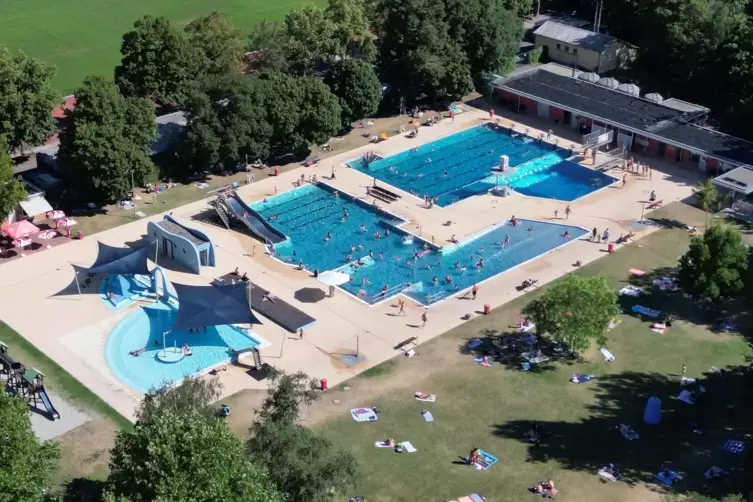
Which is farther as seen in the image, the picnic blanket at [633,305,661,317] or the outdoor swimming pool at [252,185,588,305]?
the outdoor swimming pool at [252,185,588,305]

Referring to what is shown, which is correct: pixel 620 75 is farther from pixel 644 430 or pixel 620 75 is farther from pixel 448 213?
pixel 644 430

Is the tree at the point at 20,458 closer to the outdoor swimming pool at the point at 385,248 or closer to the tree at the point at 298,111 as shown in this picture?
the outdoor swimming pool at the point at 385,248

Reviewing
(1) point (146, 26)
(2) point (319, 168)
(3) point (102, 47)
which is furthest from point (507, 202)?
(3) point (102, 47)

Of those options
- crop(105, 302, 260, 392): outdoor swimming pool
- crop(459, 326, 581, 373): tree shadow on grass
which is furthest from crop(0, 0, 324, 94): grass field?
crop(459, 326, 581, 373): tree shadow on grass

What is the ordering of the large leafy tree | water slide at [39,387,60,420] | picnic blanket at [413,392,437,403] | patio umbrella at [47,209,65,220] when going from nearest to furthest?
the large leafy tree → water slide at [39,387,60,420] → picnic blanket at [413,392,437,403] → patio umbrella at [47,209,65,220]

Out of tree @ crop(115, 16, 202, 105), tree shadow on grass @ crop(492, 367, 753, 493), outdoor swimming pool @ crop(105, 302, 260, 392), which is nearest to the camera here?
tree shadow on grass @ crop(492, 367, 753, 493)

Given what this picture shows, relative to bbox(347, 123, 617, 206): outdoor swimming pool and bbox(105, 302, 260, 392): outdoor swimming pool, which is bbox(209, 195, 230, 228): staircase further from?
bbox(347, 123, 617, 206): outdoor swimming pool

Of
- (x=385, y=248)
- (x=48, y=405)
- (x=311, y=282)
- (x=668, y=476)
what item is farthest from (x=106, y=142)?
(x=668, y=476)
